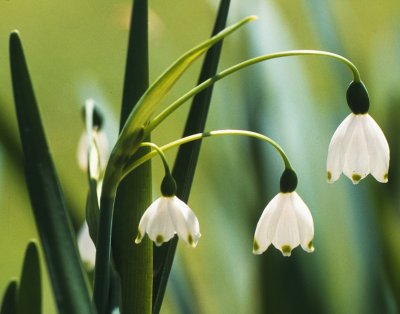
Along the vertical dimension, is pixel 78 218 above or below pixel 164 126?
below

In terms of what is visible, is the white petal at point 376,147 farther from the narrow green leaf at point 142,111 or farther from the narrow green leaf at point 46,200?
the narrow green leaf at point 46,200

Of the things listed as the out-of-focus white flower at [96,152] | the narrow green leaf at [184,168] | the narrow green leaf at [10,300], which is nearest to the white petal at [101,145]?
the out-of-focus white flower at [96,152]

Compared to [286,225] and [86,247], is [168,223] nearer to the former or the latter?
[286,225]

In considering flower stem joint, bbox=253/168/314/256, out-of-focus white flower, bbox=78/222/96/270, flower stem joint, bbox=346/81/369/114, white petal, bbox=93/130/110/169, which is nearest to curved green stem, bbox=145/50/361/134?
flower stem joint, bbox=346/81/369/114

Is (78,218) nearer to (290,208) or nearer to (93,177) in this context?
(93,177)

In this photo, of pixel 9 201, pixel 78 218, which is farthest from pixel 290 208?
pixel 9 201

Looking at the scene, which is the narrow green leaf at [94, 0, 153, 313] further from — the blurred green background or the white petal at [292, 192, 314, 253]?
the blurred green background

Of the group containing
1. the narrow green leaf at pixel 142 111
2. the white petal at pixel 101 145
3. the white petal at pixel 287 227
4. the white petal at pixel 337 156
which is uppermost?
the white petal at pixel 101 145
